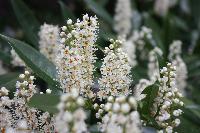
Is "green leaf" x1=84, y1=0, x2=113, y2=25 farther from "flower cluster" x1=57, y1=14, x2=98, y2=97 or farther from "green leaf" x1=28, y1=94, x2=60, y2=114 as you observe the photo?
"green leaf" x1=28, y1=94, x2=60, y2=114

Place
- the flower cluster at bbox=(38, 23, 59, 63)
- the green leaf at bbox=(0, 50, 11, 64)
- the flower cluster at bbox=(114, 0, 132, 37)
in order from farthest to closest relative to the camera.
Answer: the flower cluster at bbox=(114, 0, 132, 37)
the green leaf at bbox=(0, 50, 11, 64)
the flower cluster at bbox=(38, 23, 59, 63)

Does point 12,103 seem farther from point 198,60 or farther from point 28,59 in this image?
point 198,60

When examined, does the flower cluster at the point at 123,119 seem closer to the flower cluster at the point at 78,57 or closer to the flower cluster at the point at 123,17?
the flower cluster at the point at 78,57

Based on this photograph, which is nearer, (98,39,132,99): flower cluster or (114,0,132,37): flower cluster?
(98,39,132,99): flower cluster

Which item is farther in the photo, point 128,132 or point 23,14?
point 23,14

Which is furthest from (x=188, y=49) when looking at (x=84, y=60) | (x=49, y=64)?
(x=84, y=60)

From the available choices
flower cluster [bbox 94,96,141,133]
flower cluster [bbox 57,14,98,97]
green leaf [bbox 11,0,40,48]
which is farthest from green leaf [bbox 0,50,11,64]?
flower cluster [bbox 94,96,141,133]

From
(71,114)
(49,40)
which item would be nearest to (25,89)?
(71,114)
